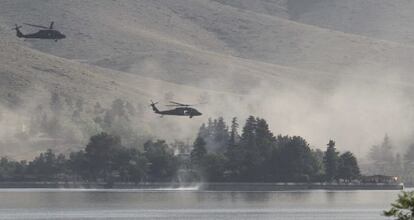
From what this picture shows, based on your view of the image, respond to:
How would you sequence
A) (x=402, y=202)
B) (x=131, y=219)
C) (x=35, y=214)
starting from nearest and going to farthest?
(x=402, y=202) < (x=131, y=219) < (x=35, y=214)

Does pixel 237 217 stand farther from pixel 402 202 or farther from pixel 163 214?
pixel 402 202

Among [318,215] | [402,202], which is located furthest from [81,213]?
[402,202]

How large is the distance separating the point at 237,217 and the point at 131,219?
14.1 m

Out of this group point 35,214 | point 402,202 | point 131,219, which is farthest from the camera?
point 35,214

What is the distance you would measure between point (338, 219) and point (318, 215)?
30.4ft

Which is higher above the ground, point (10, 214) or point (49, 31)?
point (49, 31)

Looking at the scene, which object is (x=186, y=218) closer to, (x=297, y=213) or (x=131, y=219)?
(x=131, y=219)

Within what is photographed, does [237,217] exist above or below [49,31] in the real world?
below

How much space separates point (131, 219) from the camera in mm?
176125

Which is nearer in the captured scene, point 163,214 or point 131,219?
point 131,219

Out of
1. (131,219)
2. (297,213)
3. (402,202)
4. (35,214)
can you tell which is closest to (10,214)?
(35,214)

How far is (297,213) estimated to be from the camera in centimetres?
19588

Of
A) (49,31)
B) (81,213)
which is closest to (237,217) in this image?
(81,213)

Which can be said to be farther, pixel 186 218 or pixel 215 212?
pixel 215 212
